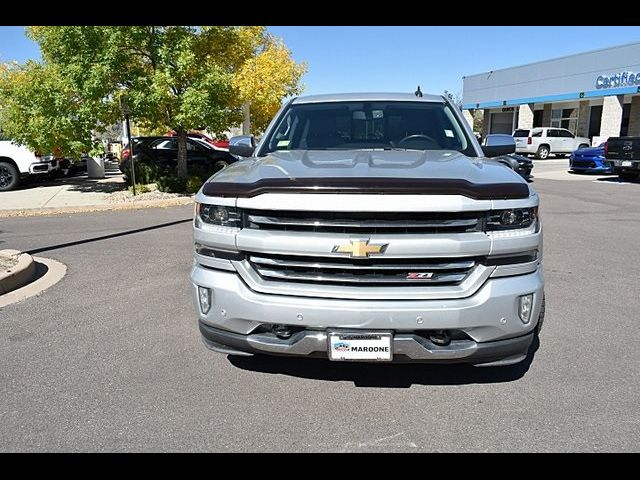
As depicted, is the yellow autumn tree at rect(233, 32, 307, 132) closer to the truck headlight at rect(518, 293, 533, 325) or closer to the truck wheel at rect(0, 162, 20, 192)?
the truck wheel at rect(0, 162, 20, 192)

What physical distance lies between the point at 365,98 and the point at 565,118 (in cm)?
3525

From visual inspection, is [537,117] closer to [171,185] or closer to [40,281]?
[171,185]

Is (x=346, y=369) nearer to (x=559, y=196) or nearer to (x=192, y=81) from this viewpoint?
(x=192, y=81)

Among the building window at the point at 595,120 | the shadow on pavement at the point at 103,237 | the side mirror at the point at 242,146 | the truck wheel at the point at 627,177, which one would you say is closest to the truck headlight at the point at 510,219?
the side mirror at the point at 242,146

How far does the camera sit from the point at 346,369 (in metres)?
3.48

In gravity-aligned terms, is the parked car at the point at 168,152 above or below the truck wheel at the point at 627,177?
above

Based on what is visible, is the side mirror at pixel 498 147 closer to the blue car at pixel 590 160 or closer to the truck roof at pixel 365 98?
the truck roof at pixel 365 98

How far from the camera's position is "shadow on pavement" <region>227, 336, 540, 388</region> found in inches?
131

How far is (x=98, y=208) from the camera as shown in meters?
11.4

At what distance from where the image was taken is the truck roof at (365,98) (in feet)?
15.1

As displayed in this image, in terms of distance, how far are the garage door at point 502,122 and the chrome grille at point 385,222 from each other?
40897mm

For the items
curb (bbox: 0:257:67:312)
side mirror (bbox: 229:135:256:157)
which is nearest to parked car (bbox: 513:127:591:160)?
side mirror (bbox: 229:135:256:157)

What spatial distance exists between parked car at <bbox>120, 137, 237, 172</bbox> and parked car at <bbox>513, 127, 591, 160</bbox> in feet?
62.6

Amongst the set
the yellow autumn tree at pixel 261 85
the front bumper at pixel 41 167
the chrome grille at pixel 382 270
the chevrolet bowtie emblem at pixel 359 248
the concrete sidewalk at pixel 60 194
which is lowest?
the concrete sidewalk at pixel 60 194
